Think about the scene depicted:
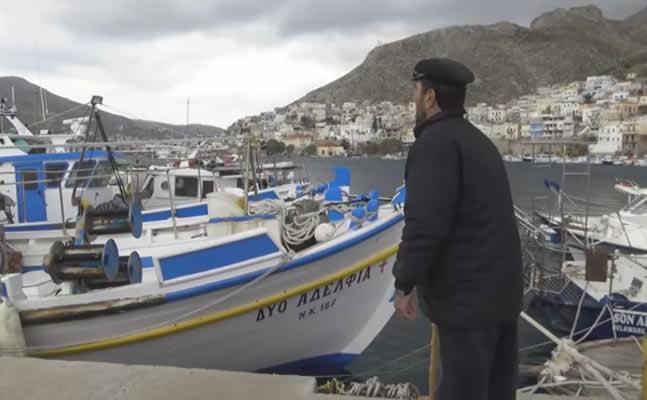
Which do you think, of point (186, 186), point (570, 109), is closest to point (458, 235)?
point (186, 186)

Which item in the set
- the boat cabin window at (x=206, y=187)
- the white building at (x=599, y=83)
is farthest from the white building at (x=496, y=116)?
the boat cabin window at (x=206, y=187)

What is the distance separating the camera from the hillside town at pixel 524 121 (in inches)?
3871

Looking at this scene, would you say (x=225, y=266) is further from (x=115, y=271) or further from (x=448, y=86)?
(x=448, y=86)

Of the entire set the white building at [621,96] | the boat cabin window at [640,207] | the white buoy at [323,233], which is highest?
the white building at [621,96]

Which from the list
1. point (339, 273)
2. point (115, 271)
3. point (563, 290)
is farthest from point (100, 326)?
point (563, 290)

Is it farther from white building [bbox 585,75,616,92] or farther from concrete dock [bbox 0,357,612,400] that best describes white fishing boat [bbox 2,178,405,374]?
white building [bbox 585,75,616,92]

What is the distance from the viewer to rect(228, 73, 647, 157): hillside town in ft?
323

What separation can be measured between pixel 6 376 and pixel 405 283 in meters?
2.77

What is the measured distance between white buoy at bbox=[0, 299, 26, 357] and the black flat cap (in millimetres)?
4317

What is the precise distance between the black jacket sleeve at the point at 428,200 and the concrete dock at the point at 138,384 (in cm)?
141

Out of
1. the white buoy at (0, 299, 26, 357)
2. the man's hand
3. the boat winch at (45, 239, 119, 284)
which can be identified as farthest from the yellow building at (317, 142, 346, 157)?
the man's hand

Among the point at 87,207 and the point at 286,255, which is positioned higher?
the point at 87,207

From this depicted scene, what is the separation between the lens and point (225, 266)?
16.6ft

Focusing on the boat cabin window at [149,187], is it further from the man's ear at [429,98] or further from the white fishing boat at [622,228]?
the man's ear at [429,98]
